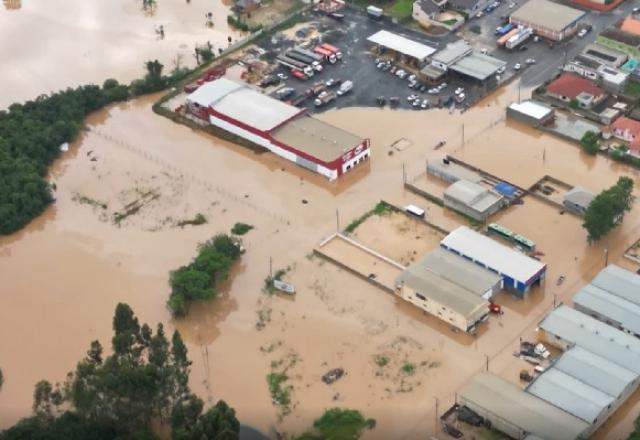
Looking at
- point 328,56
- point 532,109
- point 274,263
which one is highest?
point 328,56

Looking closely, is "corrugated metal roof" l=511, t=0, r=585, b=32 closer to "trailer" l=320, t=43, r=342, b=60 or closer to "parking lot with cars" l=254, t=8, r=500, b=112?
"parking lot with cars" l=254, t=8, r=500, b=112

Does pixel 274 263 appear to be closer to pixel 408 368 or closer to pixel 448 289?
pixel 448 289

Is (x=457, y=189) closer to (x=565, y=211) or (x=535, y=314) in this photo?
(x=565, y=211)

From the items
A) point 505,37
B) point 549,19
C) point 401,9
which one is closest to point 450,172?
point 505,37

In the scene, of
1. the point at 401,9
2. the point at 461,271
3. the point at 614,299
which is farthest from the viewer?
the point at 401,9

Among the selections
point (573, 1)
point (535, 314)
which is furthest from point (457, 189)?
point (573, 1)

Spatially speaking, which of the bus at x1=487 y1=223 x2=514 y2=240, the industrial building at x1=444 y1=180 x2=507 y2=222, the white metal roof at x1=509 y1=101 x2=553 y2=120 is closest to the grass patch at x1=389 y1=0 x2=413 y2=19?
the white metal roof at x1=509 y1=101 x2=553 y2=120
